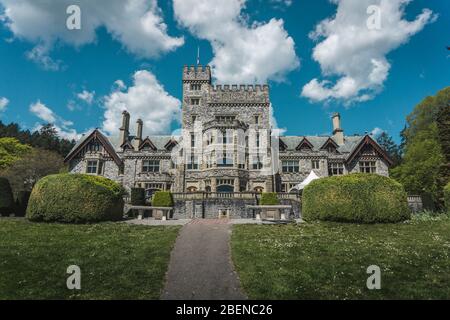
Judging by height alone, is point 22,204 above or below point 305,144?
below

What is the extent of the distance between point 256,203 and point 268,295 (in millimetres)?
18916

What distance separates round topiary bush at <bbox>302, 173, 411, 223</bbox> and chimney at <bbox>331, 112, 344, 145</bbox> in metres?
22.5

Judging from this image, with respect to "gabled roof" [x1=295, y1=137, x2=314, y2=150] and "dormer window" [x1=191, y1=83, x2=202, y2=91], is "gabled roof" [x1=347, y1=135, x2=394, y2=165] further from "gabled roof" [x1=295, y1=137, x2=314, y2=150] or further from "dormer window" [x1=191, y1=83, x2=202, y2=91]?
"dormer window" [x1=191, y1=83, x2=202, y2=91]

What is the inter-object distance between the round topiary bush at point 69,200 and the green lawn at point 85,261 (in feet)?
7.02

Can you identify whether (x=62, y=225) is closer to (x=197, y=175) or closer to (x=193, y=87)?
(x=197, y=175)

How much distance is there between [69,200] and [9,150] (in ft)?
149

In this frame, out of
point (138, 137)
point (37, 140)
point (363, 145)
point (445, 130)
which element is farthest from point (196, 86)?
point (37, 140)

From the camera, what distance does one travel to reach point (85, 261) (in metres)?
9.73

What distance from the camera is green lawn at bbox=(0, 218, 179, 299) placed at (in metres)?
7.45

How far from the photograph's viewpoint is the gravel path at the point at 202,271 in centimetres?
764

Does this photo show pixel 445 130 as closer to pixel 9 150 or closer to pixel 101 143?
pixel 101 143

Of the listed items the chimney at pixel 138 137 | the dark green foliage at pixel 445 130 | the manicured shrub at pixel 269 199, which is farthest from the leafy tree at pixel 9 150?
the dark green foliage at pixel 445 130

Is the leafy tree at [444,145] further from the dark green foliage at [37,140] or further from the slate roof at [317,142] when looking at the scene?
the dark green foliage at [37,140]

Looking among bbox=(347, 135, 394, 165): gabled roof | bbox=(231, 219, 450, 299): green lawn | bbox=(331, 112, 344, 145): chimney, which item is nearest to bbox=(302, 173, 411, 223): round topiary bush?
bbox=(231, 219, 450, 299): green lawn
